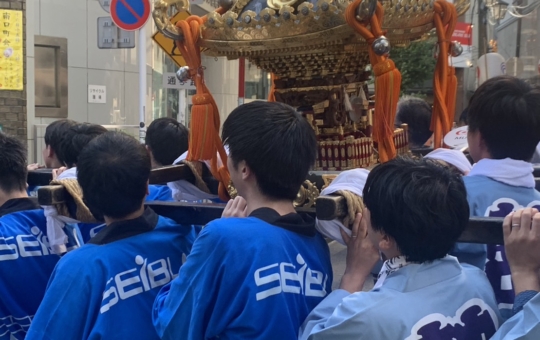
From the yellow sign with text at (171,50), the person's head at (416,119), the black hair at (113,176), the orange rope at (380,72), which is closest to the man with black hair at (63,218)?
the black hair at (113,176)

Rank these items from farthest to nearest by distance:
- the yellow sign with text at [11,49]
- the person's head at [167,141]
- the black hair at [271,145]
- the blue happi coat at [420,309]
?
1. the yellow sign with text at [11,49]
2. the person's head at [167,141]
3. the black hair at [271,145]
4. the blue happi coat at [420,309]

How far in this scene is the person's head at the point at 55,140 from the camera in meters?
2.89

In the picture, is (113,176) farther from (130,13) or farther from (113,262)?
(130,13)

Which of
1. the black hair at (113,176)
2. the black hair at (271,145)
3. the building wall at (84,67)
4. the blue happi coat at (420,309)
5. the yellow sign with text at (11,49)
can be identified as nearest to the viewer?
the blue happi coat at (420,309)

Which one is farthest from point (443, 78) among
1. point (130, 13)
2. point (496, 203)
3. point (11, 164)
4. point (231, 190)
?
point (130, 13)

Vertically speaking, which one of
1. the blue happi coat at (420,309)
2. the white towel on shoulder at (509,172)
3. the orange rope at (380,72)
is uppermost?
the orange rope at (380,72)

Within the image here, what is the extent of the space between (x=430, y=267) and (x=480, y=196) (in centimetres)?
47

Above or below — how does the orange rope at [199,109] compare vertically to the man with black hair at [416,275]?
above

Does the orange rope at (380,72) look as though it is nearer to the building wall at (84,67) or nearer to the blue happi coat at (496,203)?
the blue happi coat at (496,203)

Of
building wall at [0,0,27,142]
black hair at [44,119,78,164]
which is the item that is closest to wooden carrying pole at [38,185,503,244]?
black hair at [44,119,78,164]

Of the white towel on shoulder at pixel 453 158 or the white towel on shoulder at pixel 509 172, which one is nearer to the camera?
the white towel on shoulder at pixel 509 172

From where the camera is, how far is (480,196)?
1.83 m

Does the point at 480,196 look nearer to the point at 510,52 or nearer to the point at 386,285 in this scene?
the point at 386,285

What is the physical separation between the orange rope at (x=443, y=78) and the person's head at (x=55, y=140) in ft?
5.19
